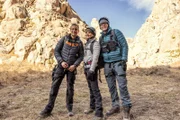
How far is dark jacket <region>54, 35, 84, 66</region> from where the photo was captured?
7094mm

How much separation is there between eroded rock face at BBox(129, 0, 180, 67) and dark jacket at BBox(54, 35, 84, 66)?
872 inches

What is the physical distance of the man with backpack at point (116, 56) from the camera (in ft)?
21.1

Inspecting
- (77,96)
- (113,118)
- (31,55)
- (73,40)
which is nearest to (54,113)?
(113,118)

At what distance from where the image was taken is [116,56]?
21.6ft

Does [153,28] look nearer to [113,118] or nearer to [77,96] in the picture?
[77,96]

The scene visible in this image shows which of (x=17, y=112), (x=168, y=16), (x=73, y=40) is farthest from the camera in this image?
(x=168, y=16)

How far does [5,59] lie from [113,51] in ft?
56.2

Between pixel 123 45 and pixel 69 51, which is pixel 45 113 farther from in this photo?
pixel 123 45

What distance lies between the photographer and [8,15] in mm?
25641

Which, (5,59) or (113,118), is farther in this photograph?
(5,59)

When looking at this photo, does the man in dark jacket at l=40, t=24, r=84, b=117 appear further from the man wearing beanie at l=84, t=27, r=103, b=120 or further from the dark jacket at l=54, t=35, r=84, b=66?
the man wearing beanie at l=84, t=27, r=103, b=120

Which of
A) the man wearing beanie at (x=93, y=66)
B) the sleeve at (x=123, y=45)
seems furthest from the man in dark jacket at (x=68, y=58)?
the sleeve at (x=123, y=45)

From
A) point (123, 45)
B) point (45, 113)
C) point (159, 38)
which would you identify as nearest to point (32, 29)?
point (45, 113)

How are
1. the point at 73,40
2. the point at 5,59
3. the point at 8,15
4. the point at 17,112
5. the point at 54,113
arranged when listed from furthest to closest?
the point at 8,15 → the point at 5,59 → the point at 17,112 → the point at 54,113 → the point at 73,40
